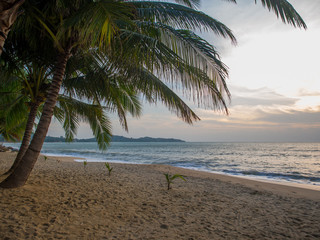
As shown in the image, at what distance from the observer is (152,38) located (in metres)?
3.27

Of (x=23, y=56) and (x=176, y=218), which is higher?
(x=23, y=56)

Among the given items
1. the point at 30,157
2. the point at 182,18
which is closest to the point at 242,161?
the point at 182,18

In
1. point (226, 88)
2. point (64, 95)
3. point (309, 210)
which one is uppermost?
point (64, 95)

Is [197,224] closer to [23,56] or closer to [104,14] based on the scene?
[104,14]

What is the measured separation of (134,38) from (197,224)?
319 centimetres

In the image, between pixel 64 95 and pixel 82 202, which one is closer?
→ pixel 82 202

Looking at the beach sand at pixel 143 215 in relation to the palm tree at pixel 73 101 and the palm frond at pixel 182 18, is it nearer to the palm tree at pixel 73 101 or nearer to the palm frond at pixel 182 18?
the palm tree at pixel 73 101

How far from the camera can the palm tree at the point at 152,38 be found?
2941 millimetres

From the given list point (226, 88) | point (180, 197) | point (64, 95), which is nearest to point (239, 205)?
point (180, 197)

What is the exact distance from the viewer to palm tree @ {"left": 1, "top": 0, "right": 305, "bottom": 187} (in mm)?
2941

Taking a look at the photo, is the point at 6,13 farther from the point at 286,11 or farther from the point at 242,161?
the point at 242,161

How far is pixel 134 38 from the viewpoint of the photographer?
346 cm

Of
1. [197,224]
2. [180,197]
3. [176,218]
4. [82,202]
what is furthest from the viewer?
[180,197]

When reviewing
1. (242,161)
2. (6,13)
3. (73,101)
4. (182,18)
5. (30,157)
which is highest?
(182,18)
